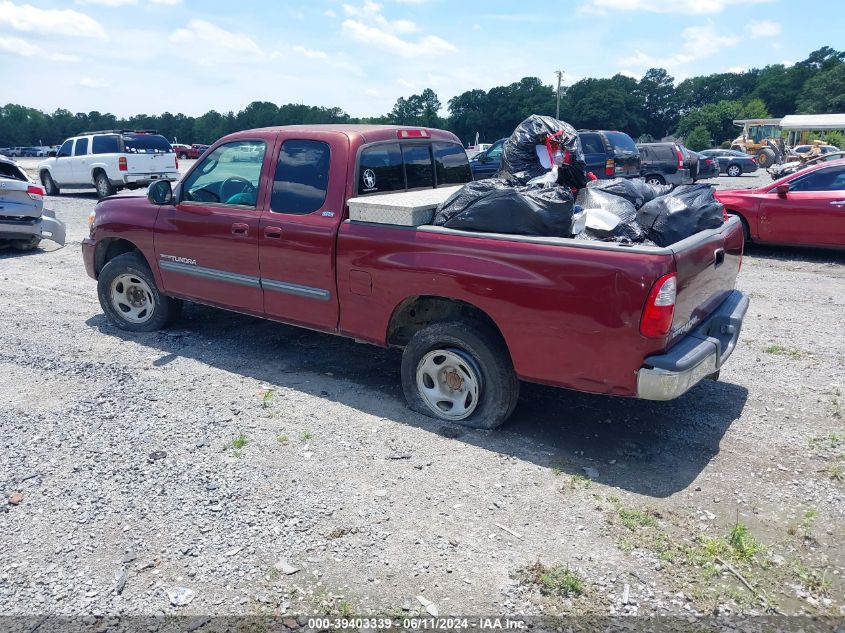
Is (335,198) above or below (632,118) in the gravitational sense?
below

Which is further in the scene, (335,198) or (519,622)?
(335,198)

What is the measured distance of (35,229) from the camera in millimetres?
10477

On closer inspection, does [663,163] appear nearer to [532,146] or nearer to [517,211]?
[532,146]

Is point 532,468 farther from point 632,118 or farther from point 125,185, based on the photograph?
point 632,118

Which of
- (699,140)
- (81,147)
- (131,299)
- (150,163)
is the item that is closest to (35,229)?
(131,299)

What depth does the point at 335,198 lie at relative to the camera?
483cm

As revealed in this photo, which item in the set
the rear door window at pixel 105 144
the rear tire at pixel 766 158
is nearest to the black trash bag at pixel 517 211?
the rear door window at pixel 105 144

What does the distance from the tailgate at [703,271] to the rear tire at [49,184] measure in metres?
21.3

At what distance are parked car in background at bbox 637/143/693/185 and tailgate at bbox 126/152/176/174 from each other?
1418 centimetres

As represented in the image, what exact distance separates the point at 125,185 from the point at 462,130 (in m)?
97.3

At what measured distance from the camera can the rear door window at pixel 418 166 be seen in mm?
5480

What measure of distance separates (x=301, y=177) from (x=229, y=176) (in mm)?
874

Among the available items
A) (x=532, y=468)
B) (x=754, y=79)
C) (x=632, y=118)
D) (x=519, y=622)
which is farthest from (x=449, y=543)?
(x=754, y=79)

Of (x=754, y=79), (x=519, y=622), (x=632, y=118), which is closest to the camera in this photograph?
(x=519, y=622)
